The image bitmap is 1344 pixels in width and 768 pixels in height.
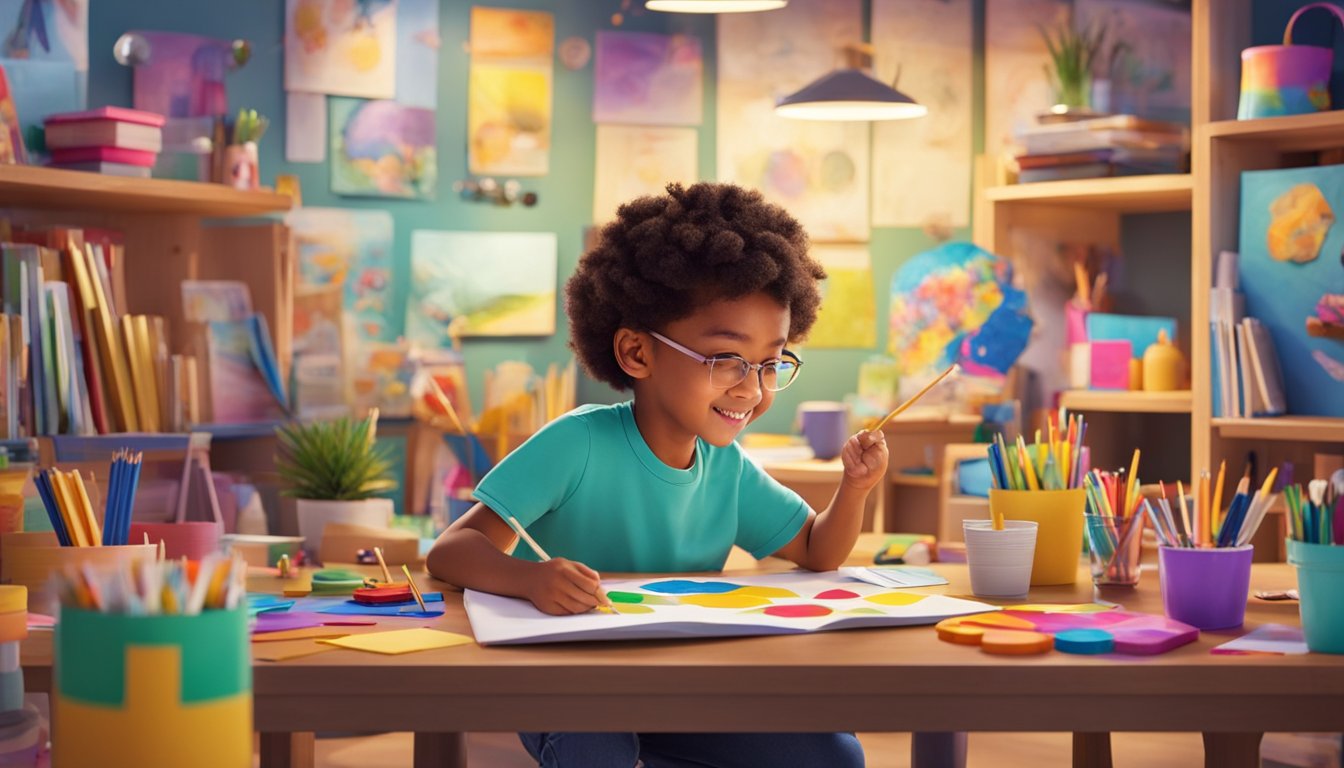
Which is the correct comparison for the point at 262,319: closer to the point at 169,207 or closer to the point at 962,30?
the point at 169,207

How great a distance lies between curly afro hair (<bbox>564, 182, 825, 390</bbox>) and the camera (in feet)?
5.41

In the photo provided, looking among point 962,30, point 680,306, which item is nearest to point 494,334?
point 962,30

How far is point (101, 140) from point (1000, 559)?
2.08 metres

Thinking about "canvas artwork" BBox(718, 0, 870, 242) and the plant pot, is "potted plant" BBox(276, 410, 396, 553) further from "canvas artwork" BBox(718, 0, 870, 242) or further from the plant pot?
"canvas artwork" BBox(718, 0, 870, 242)

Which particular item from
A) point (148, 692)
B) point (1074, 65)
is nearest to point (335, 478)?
point (148, 692)

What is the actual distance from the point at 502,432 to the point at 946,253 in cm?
120

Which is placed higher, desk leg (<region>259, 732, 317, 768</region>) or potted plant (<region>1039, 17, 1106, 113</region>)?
potted plant (<region>1039, 17, 1106, 113</region>)

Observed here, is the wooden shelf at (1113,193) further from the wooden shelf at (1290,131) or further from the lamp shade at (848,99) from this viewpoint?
the lamp shade at (848,99)

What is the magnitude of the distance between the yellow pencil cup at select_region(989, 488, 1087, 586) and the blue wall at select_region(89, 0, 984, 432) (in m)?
2.37

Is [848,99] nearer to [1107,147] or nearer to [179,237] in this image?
[1107,147]

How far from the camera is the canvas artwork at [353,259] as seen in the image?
3.63 meters

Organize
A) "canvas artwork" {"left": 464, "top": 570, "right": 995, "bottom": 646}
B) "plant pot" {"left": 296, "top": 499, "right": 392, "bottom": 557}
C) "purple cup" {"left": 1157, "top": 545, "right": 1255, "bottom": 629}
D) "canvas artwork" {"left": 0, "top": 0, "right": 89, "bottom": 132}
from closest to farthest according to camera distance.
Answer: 1. "canvas artwork" {"left": 464, "top": 570, "right": 995, "bottom": 646}
2. "purple cup" {"left": 1157, "top": 545, "right": 1255, "bottom": 629}
3. "plant pot" {"left": 296, "top": 499, "right": 392, "bottom": 557}
4. "canvas artwork" {"left": 0, "top": 0, "right": 89, "bottom": 132}

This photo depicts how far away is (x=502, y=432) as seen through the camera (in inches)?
136

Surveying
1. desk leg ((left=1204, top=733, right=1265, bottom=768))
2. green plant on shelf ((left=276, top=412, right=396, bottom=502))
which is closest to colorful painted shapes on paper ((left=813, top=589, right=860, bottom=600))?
desk leg ((left=1204, top=733, right=1265, bottom=768))
